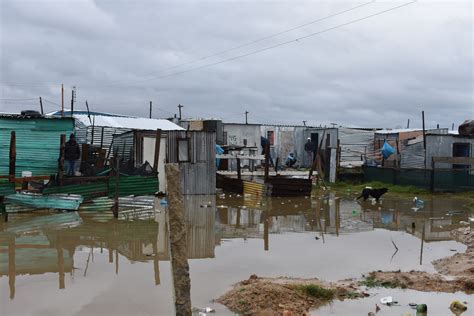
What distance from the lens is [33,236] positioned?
11.5 metres

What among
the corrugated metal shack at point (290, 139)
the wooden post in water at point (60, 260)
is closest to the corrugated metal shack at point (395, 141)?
the corrugated metal shack at point (290, 139)

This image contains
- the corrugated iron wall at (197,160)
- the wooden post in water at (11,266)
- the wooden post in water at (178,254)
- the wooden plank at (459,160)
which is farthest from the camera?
the wooden plank at (459,160)

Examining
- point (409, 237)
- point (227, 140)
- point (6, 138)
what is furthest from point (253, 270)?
point (227, 140)

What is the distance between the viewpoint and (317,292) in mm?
7156

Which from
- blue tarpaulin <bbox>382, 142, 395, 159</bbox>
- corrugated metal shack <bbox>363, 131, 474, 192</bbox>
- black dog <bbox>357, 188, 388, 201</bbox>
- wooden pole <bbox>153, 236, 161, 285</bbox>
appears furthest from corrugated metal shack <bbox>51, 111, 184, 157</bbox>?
wooden pole <bbox>153, 236, 161, 285</bbox>

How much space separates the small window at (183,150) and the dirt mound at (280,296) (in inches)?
504

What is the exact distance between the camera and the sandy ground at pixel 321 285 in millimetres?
6605

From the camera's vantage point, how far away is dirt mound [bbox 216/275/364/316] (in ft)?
21.4

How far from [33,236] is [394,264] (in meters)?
8.11

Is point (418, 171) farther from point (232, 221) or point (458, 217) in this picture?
point (232, 221)

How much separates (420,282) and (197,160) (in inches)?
523

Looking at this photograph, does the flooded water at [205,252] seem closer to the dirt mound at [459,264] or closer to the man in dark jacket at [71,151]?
the dirt mound at [459,264]

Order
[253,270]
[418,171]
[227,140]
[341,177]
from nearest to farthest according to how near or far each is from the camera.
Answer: [253,270] < [418,171] < [341,177] < [227,140]

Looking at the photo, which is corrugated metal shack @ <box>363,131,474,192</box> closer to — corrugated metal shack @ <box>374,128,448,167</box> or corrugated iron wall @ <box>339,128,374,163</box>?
corrugated metal shack @ <box>374,128,448,167</box>
